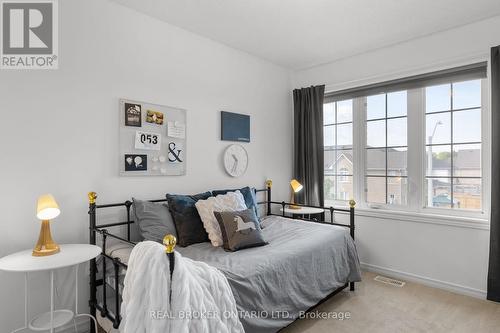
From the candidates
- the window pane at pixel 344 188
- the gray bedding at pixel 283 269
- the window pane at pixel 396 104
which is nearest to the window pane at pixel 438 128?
the window pane at pixel 396 104

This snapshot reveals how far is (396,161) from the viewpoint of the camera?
10.2ft

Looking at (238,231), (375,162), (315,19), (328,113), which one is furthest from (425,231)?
(315,19)

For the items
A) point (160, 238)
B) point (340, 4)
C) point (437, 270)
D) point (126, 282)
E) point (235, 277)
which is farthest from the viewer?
point (437, 270)

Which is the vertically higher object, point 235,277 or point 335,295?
point 235,277

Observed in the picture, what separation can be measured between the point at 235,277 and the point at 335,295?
1372mm

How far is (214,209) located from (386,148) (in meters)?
2.08

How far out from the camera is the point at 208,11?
239 cm

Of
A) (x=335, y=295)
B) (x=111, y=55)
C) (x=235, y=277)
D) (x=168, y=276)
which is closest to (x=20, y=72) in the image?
(x=111, y=55)

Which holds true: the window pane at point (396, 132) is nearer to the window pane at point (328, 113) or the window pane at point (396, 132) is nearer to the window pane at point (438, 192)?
the window pane at point (438, 192)

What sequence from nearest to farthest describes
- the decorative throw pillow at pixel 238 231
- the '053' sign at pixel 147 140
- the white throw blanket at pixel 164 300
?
the white throw blanket at pixel 164 300 < the decorative throw pillow at pixel 238 231 < the '053' sign at pixel 147 140

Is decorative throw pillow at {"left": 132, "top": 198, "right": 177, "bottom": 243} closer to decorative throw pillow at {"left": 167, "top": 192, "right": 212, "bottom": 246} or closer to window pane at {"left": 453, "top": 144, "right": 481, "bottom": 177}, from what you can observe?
decorative throw pillow at {"left": 167, "top": 192, "right": 212, "bottom": 246}

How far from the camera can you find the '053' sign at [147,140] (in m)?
2.35

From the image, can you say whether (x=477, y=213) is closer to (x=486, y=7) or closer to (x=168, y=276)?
(x=486, y=7)

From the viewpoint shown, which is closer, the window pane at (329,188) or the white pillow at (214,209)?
the white pillow at (214,209)
